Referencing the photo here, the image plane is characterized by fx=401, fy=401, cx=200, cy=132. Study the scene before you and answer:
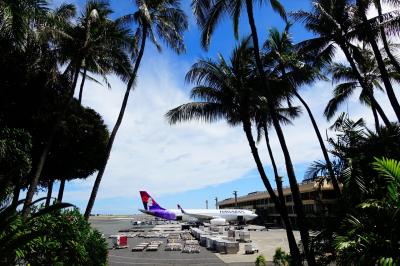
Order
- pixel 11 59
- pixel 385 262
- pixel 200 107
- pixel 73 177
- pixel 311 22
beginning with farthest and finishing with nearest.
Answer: pixel 73 177
pixel 311 22
pixel 200 107
pixel 11 59
pixel 385 262

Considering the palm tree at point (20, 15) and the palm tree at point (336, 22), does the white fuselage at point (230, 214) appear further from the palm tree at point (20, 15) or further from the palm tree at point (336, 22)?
the palm tree at point (20, 15)

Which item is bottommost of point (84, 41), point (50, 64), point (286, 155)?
point (286, 155)

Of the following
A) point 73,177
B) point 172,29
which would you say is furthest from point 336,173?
point 73,177

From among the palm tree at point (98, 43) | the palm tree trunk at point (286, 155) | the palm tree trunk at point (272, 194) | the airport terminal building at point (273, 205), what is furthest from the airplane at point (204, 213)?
the palm tree trunk at point (286, 155)

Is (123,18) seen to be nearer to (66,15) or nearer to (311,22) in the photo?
(66,15)

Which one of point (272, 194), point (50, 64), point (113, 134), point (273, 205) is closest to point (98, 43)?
point (50, 64)

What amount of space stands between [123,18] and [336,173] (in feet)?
49.8

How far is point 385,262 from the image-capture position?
6.08 m

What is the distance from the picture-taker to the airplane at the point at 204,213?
7569 centimetres

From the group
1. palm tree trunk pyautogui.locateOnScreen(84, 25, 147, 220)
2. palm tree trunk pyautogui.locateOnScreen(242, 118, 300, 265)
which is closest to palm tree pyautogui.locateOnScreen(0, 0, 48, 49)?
palm tree trunk pyautogui.locateOnScreen(84, 25, 147, 220)

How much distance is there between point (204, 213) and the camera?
7875cm

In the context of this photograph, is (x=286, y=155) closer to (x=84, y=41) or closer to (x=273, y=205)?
(x=84, y=41)

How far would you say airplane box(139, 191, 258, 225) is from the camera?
2980 inches

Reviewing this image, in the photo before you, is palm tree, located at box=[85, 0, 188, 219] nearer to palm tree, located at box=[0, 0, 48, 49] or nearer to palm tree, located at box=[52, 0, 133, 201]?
palm tree, located at box=[52, 0, 133, 201]
